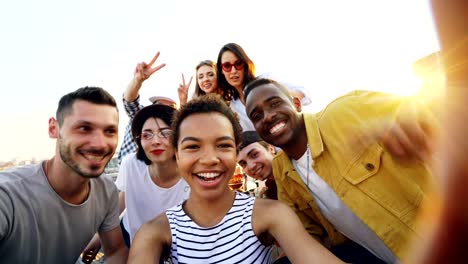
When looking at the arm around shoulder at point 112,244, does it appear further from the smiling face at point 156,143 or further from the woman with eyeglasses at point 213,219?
the woman with eyeglasses at point 213,219

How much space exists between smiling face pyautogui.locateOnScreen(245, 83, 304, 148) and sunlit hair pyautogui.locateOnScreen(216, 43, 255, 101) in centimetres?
158

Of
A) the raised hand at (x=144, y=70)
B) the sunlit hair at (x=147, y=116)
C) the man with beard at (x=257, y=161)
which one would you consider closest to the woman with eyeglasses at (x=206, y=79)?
the raised hand at (x=144, y=70)

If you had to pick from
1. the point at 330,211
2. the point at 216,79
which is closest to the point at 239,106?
the point at 216,79

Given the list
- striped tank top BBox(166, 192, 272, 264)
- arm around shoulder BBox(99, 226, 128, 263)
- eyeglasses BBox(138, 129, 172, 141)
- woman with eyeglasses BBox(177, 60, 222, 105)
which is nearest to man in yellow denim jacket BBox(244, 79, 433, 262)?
striped tank top BBox(166, 192, 272, 264)

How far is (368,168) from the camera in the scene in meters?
2.23

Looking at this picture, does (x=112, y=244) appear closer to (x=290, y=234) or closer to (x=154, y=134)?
(x=154, y=134)

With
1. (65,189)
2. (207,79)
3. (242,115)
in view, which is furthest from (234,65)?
(65,189)

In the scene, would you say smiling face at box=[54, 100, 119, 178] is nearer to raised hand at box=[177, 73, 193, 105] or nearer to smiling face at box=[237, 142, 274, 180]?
smiling face at box=[237, 142, 274, 180]

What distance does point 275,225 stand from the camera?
1.85 m

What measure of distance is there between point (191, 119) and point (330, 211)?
140 centimetres

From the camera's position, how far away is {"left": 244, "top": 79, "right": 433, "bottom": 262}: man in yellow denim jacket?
2055 millimetres

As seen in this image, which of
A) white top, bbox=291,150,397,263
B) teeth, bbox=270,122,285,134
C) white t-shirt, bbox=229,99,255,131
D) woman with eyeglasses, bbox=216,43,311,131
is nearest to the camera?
white top, bbox=291,150,397,263

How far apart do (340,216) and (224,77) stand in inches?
110

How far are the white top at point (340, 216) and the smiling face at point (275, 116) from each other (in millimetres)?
254
